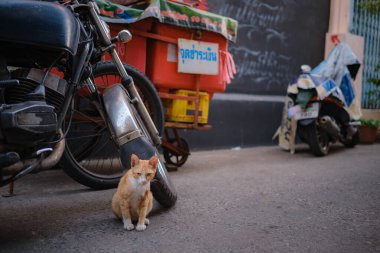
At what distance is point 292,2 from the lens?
22.7ft

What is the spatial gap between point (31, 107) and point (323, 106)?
485cm

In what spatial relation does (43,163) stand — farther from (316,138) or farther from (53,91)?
(316,138)

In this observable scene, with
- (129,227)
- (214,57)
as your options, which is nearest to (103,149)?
(129,227)

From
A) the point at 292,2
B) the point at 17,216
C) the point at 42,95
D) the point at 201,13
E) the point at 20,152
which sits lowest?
the point at 17,216

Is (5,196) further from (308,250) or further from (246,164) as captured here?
(246,164)

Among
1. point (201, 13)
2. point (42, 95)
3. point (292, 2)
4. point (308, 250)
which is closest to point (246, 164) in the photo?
point (201, 13)

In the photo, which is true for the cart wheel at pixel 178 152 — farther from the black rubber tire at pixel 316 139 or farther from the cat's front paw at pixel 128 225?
the black rubber tire at pixel 316 139

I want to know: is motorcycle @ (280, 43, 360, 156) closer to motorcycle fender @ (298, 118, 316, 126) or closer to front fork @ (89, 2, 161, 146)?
motorcycle fender @ (298, 118, 316, 126)

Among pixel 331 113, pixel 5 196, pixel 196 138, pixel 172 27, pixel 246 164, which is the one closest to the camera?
pixel 5 196

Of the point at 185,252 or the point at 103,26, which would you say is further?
the point at 103,26

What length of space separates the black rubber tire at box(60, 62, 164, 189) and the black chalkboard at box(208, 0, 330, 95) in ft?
8.95

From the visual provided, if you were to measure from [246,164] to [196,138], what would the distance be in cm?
104

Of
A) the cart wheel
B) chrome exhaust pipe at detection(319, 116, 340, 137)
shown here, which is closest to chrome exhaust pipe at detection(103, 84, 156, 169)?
the cart wheel

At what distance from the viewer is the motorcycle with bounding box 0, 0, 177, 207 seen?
182 centimetres
